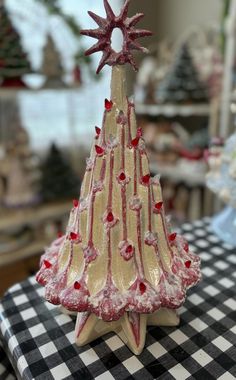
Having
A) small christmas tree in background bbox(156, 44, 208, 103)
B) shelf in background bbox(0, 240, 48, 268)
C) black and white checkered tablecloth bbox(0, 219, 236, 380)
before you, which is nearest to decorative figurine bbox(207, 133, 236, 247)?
black and white checkered tablecloth bbox(0, 219, 236, 380)

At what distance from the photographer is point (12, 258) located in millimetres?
1457

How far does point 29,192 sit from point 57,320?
102cm

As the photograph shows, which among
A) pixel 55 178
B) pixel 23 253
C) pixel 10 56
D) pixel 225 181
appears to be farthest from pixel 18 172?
pixel 225 181

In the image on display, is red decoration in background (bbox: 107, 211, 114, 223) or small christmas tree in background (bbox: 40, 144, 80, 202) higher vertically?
red decoration in background (bbox: 107, 211, 114, 223)

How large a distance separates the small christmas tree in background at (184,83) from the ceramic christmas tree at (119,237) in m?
1.06

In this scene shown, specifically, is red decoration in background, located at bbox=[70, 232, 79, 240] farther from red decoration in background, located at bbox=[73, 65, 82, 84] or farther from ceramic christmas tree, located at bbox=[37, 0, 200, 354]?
red decoration in background, located at bbox=[73, 65, 82, 84]

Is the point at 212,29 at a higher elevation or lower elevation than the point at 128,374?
higher

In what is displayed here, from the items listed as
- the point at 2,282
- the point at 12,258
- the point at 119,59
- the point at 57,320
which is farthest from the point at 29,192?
the point at 119,59

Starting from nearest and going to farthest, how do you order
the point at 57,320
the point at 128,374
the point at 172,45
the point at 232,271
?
Answer: 1. the point at 128,374
2. the point at 57,320
3. the point at 232,271
4. the point at 172,45

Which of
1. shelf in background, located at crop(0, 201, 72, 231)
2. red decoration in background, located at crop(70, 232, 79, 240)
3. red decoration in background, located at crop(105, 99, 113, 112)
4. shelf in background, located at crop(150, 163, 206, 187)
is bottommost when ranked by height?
shelf in background, located at crop(0, 201, 72, 231)

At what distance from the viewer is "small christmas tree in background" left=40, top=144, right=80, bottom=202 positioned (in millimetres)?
1565

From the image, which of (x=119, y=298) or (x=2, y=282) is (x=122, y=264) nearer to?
(x=119, y=298)

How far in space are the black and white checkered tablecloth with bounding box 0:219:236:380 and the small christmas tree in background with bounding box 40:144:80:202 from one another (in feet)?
3.12

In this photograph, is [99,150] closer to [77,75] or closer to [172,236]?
[172,236]
